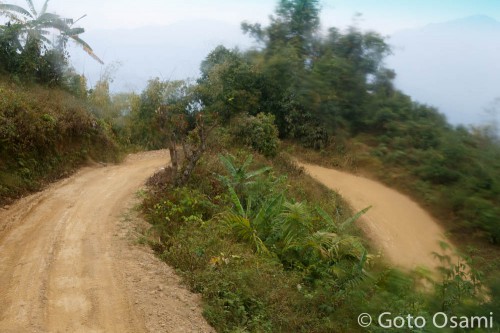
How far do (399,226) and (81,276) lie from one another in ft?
15.0

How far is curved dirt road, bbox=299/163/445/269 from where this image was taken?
4.54 metres

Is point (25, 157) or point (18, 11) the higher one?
point (18, 11)

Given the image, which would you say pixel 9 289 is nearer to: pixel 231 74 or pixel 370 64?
pixel 370 64

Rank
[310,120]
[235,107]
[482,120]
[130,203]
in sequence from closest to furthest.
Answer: [482,120], [310,120], [130,203], [235,107]

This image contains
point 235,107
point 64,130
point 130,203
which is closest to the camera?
point 130,203

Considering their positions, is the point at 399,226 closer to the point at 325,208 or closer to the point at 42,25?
the point at 325,208

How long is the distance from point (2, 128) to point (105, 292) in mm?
5813

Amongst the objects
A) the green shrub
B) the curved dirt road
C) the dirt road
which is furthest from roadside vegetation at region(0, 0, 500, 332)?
the green shrub

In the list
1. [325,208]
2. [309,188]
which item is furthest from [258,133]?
[325,208]

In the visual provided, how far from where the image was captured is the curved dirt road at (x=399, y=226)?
4539mm

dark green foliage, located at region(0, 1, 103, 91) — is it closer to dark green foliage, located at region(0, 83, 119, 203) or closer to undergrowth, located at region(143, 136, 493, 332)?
dark green foliage, located at region(0, 83, 119, 203)

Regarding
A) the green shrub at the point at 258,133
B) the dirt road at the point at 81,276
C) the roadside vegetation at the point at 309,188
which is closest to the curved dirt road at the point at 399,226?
the roadside vegetation at the point at 309,188

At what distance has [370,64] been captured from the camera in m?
5.21

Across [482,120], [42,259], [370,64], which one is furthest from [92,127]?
[482,120]
